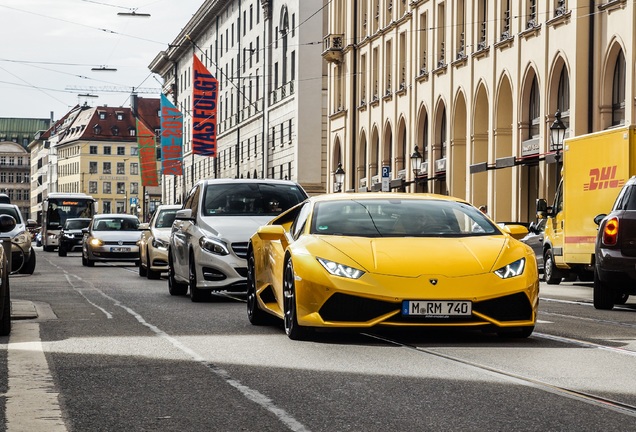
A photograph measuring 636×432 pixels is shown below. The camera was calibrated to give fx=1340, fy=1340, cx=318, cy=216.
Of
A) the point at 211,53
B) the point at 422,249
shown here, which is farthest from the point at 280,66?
the point at 422,249

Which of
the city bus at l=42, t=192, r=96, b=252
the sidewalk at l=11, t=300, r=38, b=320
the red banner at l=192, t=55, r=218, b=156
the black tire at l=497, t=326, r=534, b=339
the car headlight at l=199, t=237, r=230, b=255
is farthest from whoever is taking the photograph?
the red banner at l=192, t=55, r=218, b=156

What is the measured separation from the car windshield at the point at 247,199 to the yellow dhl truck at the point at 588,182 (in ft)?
18.8

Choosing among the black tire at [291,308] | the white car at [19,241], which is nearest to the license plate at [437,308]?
the black tire at [291,308]

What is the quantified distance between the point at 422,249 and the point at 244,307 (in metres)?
5.98

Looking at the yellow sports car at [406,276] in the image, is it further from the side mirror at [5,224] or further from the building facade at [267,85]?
the building facade at [267,85]

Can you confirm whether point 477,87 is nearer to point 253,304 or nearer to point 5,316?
point 253,304

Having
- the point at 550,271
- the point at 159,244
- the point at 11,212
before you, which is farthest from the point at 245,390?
the point at 11,212

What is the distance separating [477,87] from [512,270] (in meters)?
34.9

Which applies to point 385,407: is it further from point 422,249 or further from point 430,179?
point 430,179

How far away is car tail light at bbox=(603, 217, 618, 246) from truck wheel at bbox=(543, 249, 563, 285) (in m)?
10.6

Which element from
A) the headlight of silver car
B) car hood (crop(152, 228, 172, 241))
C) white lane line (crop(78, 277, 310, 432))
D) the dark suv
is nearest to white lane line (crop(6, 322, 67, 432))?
white lane line (crop(78, 277, 310, 432))

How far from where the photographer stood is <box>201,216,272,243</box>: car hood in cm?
1741

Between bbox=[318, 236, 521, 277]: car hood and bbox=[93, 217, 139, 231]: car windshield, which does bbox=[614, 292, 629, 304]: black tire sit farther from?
bbox=[93, 217, 139, 231]: car windshield

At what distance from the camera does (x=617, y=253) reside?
17125 millimetres
